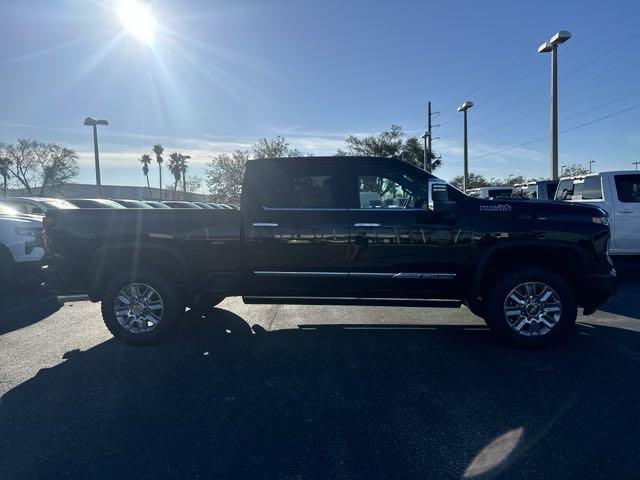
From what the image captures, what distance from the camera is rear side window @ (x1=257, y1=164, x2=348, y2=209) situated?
4891 millimetres

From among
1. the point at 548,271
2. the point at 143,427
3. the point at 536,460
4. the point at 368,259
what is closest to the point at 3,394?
the point at 143,427

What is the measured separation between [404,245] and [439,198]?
69 centimetres

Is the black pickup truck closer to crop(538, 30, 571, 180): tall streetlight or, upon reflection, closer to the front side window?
the front side window

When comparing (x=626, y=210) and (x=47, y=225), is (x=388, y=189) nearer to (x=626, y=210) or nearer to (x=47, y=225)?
(x=47, y=225)

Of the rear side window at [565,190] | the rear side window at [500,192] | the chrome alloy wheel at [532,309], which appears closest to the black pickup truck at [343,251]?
the chrome alloy wheel at [532,309]

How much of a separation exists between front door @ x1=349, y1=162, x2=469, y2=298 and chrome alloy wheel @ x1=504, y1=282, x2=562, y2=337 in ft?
1.99

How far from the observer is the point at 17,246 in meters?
7.65

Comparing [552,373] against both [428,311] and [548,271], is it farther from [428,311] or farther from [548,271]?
[428,311]

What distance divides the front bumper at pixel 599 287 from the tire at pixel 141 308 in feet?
15.4

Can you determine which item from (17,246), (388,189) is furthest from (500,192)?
(17,246)

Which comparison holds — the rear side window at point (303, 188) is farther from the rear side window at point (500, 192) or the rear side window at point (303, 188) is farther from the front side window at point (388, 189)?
the rear side window at point (500, 192)

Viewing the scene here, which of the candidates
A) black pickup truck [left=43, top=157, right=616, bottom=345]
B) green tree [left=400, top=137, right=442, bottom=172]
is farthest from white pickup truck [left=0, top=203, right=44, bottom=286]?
green tree [left=400, top=137, right=442, bottom=172]

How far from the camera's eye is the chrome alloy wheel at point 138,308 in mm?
4941

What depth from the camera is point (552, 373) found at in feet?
13.1
